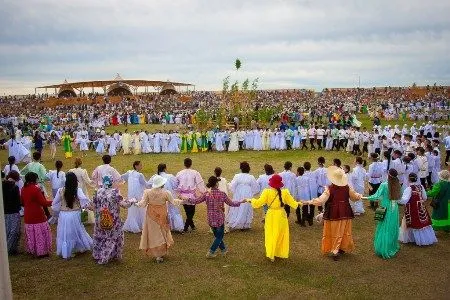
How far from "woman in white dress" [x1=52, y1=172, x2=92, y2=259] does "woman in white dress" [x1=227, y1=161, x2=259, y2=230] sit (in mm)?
3165

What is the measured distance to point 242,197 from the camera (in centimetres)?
905

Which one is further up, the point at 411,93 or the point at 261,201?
the point at 411,93

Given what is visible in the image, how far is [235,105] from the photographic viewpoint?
29.7 meters

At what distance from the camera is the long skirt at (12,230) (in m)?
7.57

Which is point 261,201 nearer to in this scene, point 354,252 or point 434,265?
point 354,252

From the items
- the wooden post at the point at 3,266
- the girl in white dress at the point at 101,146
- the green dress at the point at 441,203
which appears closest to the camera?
the wooden post at the point at 3,266

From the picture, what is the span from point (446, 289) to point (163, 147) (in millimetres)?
16461

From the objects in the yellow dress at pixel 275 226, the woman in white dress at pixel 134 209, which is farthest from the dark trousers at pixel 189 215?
the yellow dress at pixel 275 226

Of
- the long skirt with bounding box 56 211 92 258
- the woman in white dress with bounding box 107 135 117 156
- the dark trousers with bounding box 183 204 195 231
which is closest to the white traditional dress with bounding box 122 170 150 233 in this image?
the dark trousers with bounding box 183 204 195 231

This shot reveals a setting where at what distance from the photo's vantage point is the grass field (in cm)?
600

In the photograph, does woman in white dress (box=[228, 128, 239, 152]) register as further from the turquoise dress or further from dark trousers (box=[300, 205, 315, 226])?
the turquoise dress

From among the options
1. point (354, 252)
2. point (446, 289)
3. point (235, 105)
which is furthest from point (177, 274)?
point (235, 105)

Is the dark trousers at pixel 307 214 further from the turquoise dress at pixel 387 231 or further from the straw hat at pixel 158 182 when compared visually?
the straw hat at pixel 158 182

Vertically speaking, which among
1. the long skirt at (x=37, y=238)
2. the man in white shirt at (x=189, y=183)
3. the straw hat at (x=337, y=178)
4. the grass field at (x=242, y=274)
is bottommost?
the grass field at (x=242, y=274)
